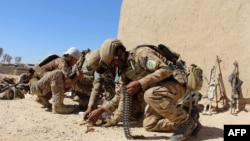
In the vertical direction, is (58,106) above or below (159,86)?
Result: below

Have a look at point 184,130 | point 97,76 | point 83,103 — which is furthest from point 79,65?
point 184,130

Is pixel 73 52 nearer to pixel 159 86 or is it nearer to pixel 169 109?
pixel 159 86

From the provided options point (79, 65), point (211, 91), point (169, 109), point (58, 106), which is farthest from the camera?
point (211, 91)

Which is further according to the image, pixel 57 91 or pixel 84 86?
pixel 84 86

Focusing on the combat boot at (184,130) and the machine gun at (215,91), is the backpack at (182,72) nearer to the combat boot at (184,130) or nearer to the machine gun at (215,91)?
the combat boot at (184,130)

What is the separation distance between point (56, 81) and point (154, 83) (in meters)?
1.74

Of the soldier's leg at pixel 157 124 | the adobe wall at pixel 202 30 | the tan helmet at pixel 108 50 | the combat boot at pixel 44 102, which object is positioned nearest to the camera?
the tan helmet at pixel 108 50

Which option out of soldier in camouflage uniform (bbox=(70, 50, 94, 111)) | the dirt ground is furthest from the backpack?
soldier in camouflage uniform (bbox=(70, 50, 94, 111))

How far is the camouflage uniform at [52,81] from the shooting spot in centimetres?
441

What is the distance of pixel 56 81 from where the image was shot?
441 centimetres

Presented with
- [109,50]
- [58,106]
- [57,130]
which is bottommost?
[57,130]

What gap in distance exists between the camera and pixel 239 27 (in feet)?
18.9

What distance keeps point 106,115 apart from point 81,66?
4.10 feet

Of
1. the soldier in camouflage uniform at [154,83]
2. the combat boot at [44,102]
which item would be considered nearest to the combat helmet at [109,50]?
the soldier in camouflage uniform at [154,83]
